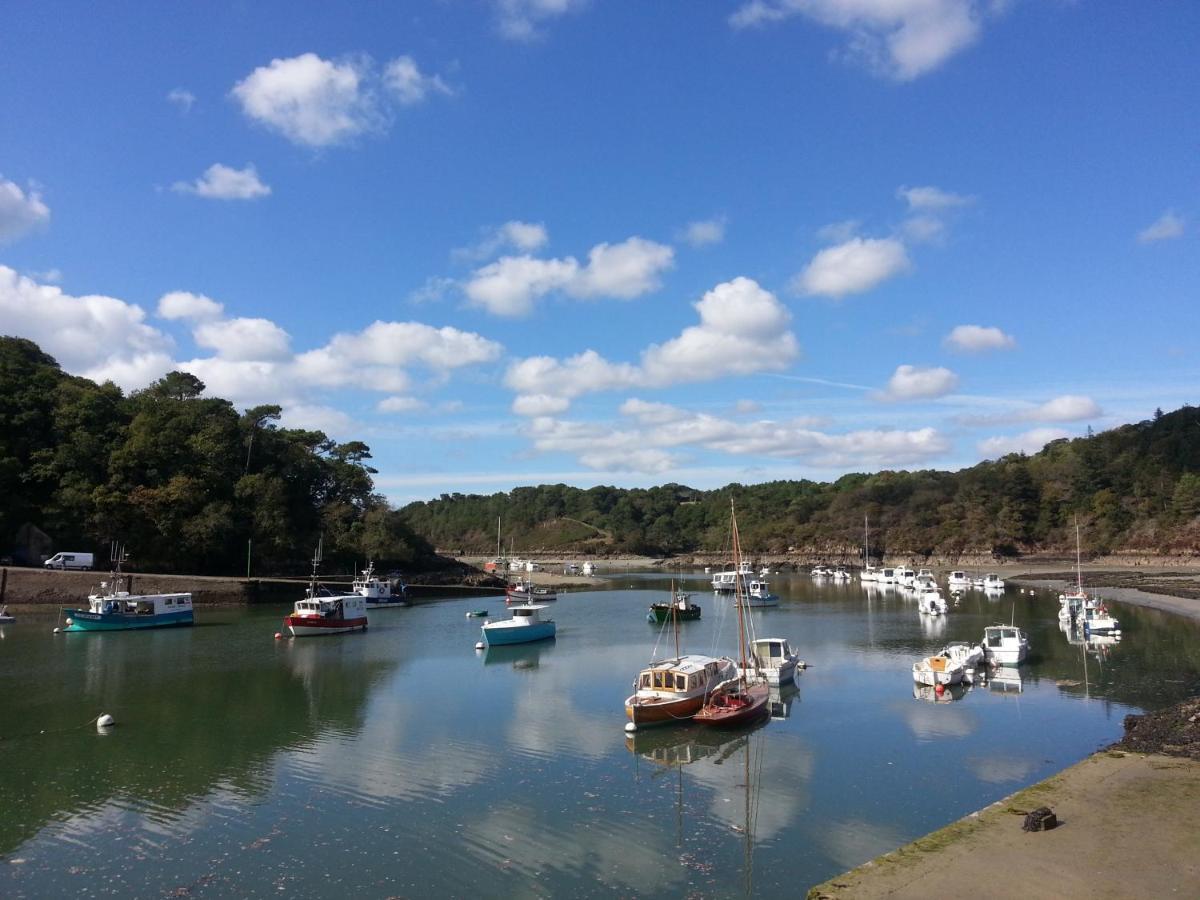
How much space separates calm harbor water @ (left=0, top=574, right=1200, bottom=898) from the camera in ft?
53.0

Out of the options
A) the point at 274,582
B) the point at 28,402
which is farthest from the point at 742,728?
the point at 28,402

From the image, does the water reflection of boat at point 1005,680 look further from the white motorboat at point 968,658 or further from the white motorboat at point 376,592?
the white motorboat at point 376,592

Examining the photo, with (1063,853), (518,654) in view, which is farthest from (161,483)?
(1063,853)

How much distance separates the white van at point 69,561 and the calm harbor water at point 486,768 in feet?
91.0

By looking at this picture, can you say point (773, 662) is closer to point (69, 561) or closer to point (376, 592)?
point (376, 592)

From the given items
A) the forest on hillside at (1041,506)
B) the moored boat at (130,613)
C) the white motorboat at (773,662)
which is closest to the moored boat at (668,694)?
the white motorboat at (773,662)

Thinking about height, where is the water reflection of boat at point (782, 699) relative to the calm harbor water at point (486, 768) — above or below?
below

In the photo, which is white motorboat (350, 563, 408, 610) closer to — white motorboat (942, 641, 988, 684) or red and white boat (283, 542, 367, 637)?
red and white boat (283, 542, 367, 637)

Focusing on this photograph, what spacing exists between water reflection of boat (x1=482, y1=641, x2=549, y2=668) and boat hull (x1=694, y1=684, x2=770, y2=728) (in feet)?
55.5

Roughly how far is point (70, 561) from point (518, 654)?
159 ft

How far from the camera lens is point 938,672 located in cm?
3394

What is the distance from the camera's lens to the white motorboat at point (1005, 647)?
39.0 m

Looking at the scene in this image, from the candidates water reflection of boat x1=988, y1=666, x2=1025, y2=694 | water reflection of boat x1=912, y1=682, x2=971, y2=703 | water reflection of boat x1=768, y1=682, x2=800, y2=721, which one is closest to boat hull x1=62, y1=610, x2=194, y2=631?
water reflection of boat x1=768, y1=682, x2=800, y2=721

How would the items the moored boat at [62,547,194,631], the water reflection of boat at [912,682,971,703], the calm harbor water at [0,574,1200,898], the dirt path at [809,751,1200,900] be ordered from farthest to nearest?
the moored boat at [62,547,194,631] → the water reflection of boat at [912,682,971,703] → the calm harbor water at [0,574,1200,898] → the dirt path at [809,751,1200,900]
